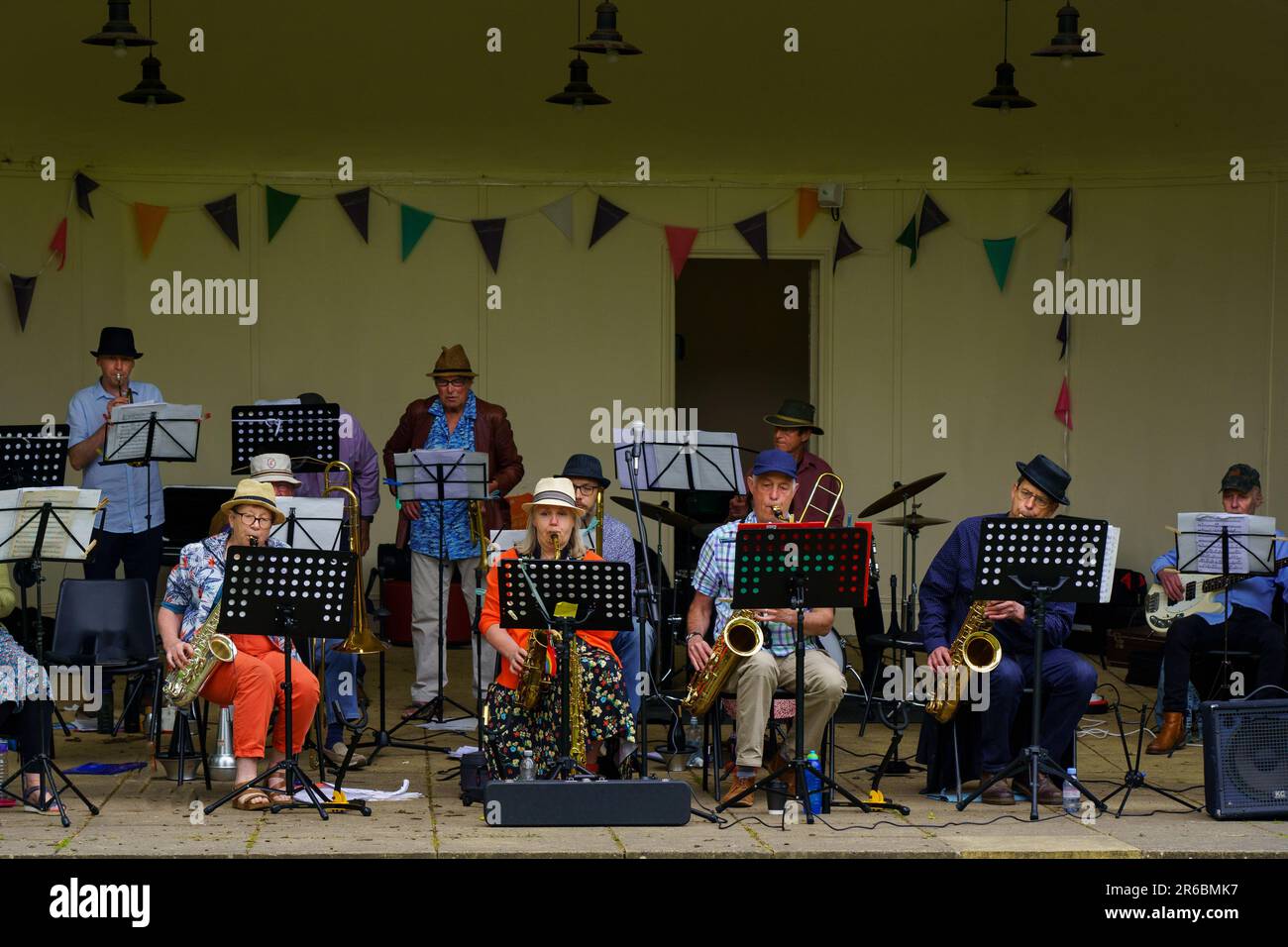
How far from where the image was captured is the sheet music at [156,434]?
781cm

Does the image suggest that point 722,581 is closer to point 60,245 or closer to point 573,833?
point 573,833

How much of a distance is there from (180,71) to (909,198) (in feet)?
15.4

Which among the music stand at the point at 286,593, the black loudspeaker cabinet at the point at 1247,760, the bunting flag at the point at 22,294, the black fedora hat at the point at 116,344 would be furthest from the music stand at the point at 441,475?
the bunting flag at the point at 22,294

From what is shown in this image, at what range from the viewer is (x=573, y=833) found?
19.7 feet

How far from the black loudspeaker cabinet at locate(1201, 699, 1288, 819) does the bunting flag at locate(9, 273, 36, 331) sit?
7.38m

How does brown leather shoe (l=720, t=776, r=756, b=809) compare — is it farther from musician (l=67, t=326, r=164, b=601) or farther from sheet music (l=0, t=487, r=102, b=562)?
musician (l=67, t=326, r=164, b=601)

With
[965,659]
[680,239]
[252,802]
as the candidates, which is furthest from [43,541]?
[680,239]

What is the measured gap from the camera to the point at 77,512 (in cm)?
658

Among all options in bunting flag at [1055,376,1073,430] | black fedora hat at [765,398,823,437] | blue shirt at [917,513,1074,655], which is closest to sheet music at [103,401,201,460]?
black fedora hat at [765,398,823,437]

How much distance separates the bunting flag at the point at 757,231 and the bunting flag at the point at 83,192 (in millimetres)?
4101

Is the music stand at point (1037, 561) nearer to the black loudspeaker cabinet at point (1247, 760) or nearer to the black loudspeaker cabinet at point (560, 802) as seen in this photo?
the black loudspeaker cabinet at point (1247, 760)

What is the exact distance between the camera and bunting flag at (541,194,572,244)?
11383mm
